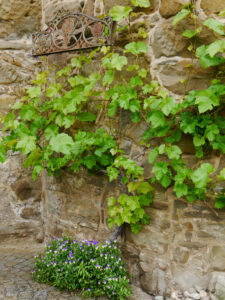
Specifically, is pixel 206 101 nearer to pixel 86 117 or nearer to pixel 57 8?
pixel 86 117

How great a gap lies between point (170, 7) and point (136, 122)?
0.76 meters

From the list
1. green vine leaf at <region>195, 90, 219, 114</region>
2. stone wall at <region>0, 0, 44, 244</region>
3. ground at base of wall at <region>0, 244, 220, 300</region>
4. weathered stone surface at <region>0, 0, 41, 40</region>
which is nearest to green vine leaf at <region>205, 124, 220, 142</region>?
green vine leaf at <region>195, 90, 219, 114</region>

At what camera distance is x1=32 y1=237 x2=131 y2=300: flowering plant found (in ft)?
6.11

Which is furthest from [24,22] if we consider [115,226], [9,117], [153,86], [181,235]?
[181,235]

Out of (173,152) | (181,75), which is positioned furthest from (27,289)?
(181,75)

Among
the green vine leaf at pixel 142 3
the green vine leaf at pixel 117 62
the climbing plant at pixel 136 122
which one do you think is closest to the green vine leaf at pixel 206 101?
the climbing plant at pixel 136 122

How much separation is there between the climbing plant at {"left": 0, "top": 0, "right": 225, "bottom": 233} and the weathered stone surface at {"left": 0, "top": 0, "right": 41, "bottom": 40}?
74 centimetres

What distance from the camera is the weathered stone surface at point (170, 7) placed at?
1.75 metres

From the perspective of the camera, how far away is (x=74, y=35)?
2.12m

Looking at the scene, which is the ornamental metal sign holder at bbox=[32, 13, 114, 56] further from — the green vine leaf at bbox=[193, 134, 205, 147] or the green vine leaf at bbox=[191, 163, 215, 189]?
the green vine leaf at bbox=[191, 163, 215, 189]

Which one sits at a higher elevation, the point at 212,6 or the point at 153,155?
the point at 212,6

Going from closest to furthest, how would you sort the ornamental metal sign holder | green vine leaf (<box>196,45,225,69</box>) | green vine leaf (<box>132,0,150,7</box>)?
green vine leaf (<box>196,45,225,69</box>), green vine leaf (<box>132,0,150,7</box>), the ornamental metal sign holder

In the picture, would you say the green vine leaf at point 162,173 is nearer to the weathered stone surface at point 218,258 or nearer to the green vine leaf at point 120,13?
the weathered stone surface at point 218,258

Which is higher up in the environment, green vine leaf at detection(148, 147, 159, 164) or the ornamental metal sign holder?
the ornamental metal sign holder
